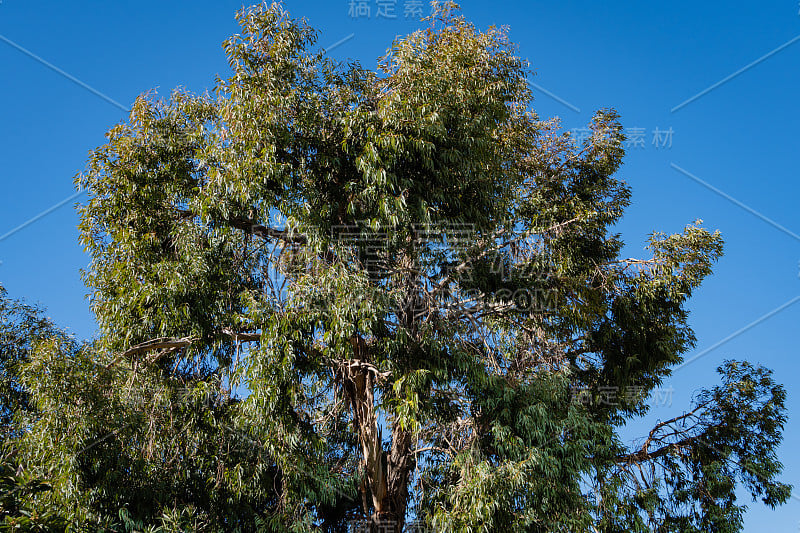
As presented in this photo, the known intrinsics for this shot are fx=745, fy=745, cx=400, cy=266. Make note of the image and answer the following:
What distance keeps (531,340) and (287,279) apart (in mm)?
3856

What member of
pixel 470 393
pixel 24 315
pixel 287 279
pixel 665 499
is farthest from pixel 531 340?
→ pixel 24 315

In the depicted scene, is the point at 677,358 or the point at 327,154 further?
the point at 677,358

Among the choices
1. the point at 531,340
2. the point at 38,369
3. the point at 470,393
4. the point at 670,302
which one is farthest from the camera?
the point at 670,302

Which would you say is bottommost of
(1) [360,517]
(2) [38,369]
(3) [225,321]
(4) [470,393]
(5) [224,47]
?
(1) [360,517]

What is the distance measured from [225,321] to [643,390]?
678 cm

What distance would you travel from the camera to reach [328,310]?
8055 mm

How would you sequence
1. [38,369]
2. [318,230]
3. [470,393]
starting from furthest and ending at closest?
[470,393] → [318,230] → [38,369]

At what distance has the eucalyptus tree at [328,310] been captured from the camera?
26.7 feet

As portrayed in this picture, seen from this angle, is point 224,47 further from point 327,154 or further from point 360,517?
point 360,517

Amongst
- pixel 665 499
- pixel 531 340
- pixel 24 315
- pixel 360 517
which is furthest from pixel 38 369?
pixel 665 499

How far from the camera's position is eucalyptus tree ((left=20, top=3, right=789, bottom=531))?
814 cm

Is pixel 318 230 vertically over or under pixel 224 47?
under

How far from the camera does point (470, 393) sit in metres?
9.02

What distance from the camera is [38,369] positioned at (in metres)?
7.53
